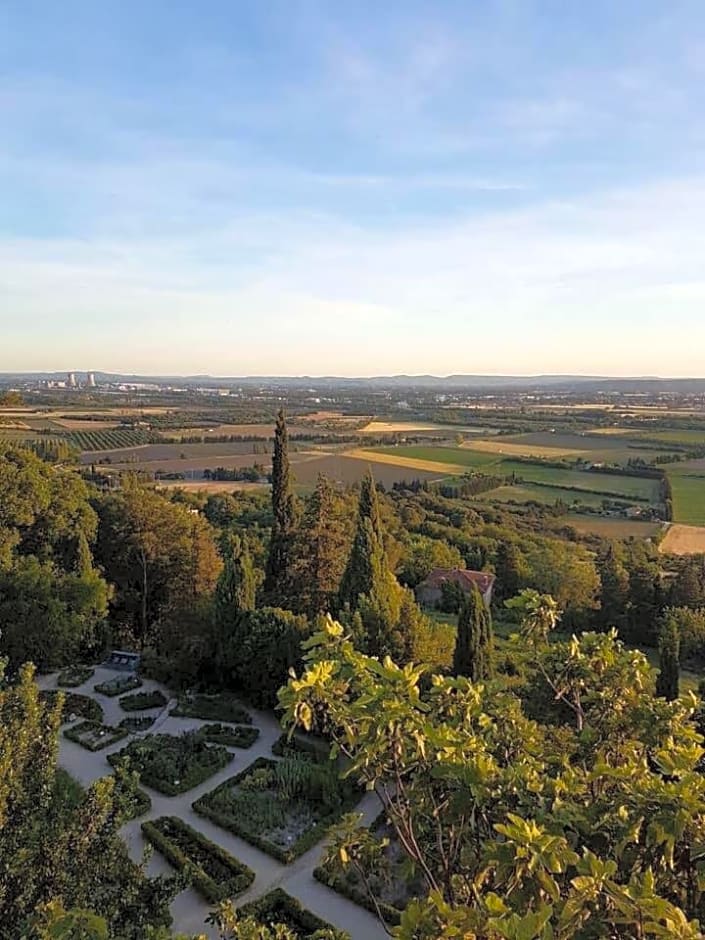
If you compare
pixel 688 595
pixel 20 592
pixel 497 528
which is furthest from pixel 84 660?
pixel 497 528

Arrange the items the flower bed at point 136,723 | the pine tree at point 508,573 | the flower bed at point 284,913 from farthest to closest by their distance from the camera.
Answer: the pine tree at point 508,573, the flower bed at point 136,723, the flower bed at point 284,913

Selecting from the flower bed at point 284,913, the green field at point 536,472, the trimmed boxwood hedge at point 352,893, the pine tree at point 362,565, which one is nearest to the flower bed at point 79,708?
the pine tree at point 362,565

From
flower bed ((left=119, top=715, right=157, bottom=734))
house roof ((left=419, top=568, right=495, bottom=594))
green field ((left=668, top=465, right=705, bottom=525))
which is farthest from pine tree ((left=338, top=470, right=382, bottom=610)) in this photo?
green field ((left=668, top=465, right=705, bottom=525))

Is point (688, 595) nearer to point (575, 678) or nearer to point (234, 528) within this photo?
point (234, 528)

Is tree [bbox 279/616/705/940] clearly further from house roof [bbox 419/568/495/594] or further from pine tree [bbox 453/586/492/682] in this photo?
house roof [bbox 419/568/495/594]

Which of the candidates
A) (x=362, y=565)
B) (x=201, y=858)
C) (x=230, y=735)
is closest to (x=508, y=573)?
(x=362, y=565)

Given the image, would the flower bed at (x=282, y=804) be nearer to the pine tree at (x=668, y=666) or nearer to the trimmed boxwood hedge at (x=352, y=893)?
the trimmed boxwood hedge at (x=352, y=893)
